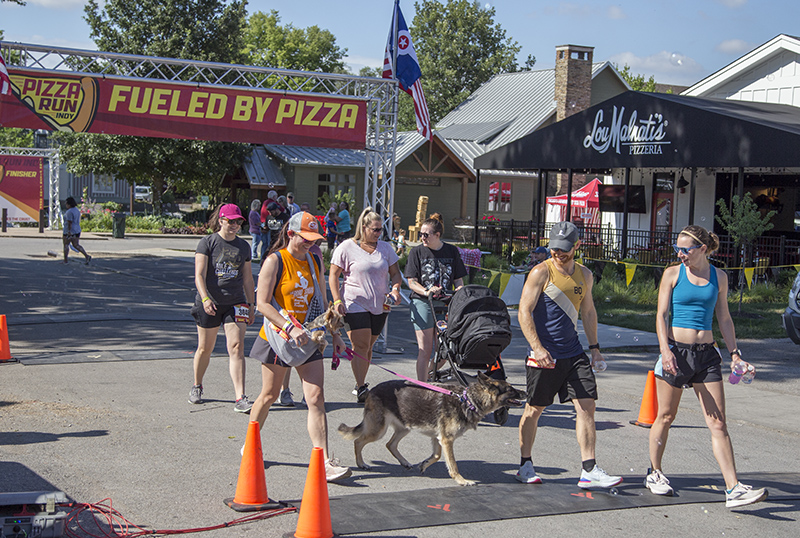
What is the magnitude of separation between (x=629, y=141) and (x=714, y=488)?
53.2 ft

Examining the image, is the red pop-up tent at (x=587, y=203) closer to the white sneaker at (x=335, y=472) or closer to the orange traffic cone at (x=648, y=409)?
the orange traffic cone at (x=648, y=409)

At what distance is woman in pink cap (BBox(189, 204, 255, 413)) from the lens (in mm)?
7250

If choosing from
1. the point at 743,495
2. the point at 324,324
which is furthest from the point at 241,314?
the point at 743,495

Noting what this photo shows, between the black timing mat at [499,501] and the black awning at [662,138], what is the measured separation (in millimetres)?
12771

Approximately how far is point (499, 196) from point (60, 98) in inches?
1152

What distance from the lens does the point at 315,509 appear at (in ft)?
14.3

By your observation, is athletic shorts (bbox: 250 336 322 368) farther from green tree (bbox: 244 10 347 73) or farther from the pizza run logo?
green tree (bbox: 244 10 347 73)

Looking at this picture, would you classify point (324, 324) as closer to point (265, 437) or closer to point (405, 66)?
point (265, 437)

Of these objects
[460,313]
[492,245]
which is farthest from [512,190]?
[460,313]

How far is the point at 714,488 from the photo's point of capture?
5723 millimetres

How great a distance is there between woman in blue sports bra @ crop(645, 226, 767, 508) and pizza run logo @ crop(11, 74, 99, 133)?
11.1 metres

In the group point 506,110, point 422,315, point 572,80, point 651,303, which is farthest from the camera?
point 506,110

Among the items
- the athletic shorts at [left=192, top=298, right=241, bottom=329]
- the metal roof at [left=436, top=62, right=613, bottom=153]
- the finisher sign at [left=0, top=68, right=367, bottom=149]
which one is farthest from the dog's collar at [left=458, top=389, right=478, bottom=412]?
the metal roof at [left=436, top=62, right=613, bottom=153]

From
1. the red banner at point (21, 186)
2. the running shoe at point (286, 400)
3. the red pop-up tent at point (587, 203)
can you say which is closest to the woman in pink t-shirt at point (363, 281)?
the running shoe at point (286, 400)
